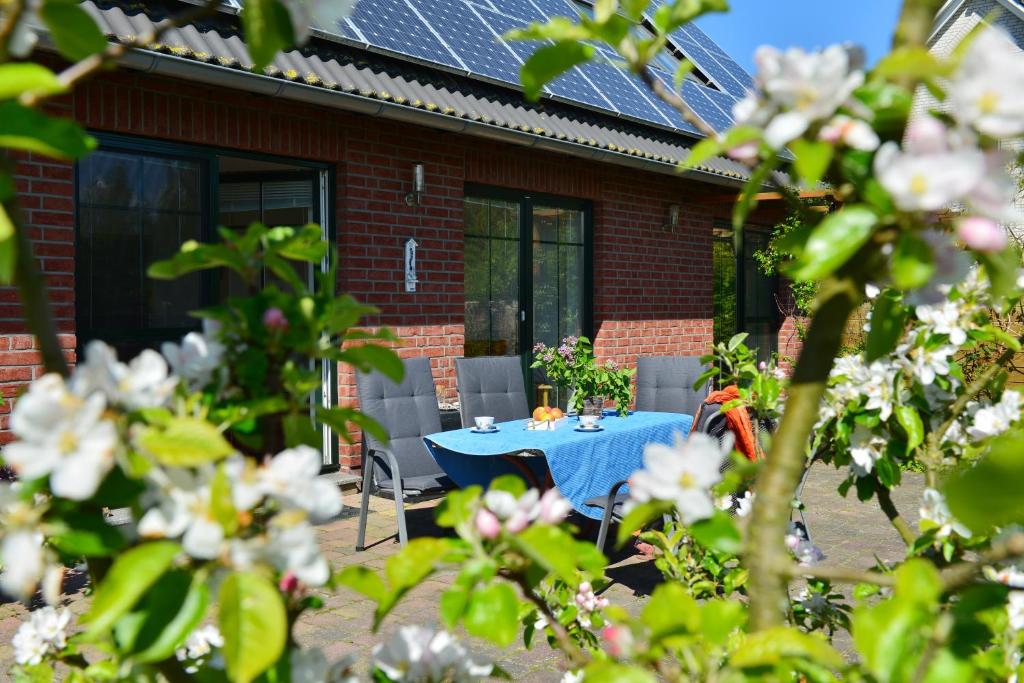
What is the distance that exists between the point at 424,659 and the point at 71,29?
0.70 meters

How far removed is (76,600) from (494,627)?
13.8ft

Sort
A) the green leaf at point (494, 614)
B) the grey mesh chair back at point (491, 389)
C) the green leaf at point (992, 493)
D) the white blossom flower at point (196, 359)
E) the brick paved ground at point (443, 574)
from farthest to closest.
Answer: the grey mesh chair back at point (491, 389) → the brick paved ground at point (443, 574) → the white blossom flower at point (196, 359) → the green leaf at point (494, 614) → the green leaf at point (992, 493)

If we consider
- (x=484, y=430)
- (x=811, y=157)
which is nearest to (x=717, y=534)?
(x=811, y=157)

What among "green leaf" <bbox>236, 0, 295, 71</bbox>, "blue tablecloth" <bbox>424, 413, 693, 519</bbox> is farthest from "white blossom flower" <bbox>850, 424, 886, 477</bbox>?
"blue tablecloth" <bbox>424, 413, 693, 519</bbox>

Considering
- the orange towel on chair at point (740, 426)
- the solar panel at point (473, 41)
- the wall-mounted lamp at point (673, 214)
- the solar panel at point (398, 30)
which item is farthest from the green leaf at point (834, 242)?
the wall-mounted lamp at point (673, 214)

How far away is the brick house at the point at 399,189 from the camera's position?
544cm

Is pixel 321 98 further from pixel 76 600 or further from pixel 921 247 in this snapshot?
pixel 921 247

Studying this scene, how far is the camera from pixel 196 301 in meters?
6.16

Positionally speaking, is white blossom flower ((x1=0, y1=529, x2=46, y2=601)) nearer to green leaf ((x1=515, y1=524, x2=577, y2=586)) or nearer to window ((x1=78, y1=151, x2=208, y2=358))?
green leaf ((x1=515, y1=524, x2=577, y2=586))

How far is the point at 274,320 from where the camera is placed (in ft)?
3.26

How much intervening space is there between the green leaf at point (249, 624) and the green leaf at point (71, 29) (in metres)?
0.46

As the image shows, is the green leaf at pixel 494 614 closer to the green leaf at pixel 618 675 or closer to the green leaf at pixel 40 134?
the green leaf at pixel 618 675

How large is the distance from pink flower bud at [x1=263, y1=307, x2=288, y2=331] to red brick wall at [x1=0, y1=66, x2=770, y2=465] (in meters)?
2.99

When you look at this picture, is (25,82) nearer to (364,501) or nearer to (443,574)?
(443,574)
